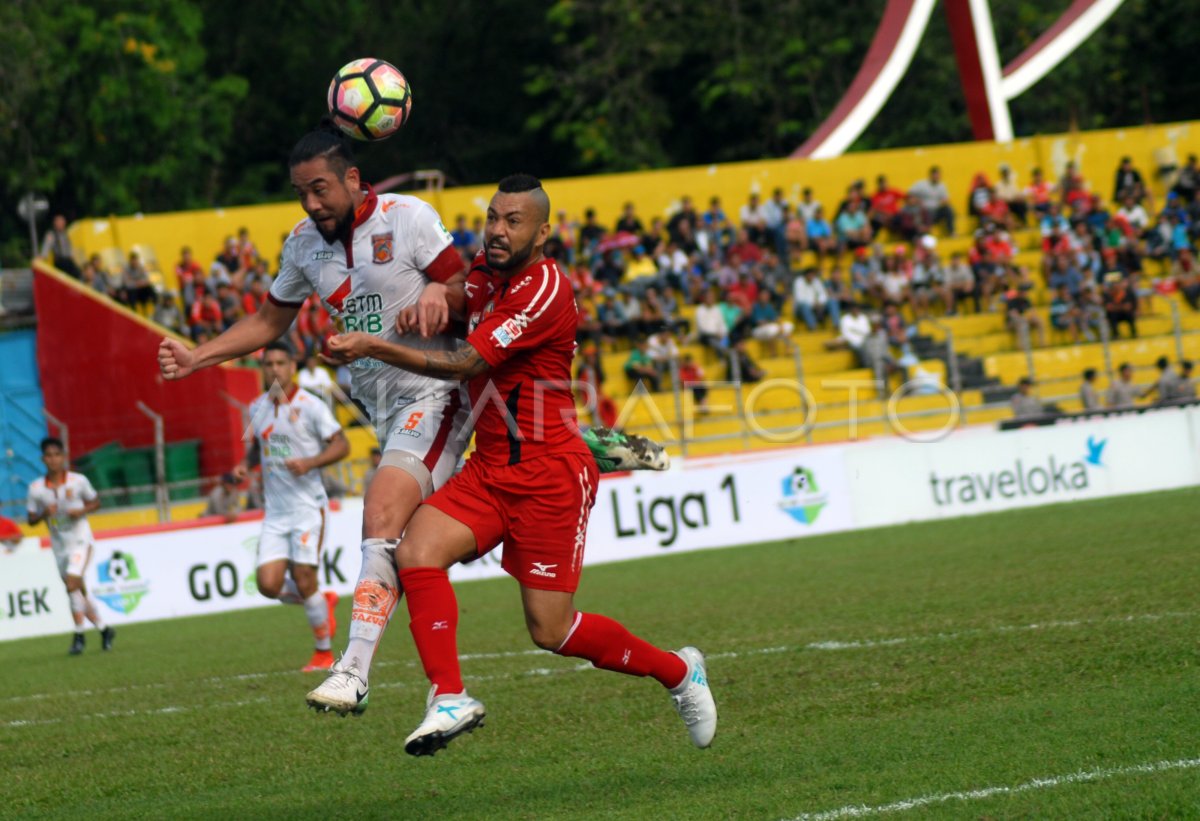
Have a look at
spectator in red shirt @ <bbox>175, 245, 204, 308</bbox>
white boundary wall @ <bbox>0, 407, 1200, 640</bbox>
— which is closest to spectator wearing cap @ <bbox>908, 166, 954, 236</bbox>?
white boundary wall @ <bbox>0, 407, 1200, 640</bbox>

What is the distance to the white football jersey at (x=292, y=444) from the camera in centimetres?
1227

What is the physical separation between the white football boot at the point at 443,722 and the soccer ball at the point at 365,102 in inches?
94.7

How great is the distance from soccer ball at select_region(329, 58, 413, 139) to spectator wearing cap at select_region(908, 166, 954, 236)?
79.0 feet

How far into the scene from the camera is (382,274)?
6746 mm

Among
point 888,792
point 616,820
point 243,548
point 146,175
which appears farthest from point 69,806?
point 146,175

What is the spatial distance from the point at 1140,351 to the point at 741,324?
654 cm

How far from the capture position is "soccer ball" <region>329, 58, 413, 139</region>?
268 inches

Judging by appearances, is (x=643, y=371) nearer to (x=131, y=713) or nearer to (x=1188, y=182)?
(x=1188, y=182)

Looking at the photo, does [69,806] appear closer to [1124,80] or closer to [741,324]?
[741,324]

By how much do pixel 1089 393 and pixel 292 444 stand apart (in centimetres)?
1504

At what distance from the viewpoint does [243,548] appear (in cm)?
1750

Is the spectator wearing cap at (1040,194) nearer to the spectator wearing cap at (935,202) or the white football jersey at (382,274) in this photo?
the spectator wearing cap at (935,202)

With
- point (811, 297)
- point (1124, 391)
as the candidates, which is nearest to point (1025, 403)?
point (1124, 391)

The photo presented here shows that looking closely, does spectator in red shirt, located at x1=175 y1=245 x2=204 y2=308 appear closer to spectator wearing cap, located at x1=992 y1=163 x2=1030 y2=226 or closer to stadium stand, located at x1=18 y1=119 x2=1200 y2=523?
stadium stand, located at x1=18 y1=119 x2=1200 y2=523
